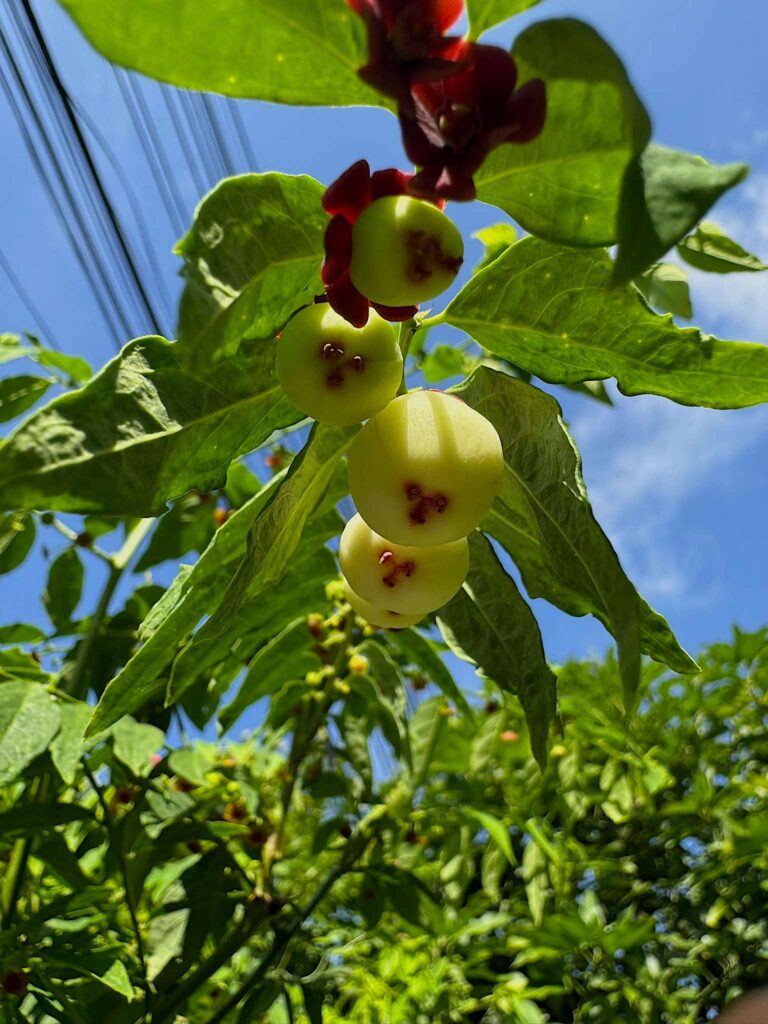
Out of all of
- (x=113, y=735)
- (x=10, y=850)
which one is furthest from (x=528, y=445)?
(x=10, y=850)

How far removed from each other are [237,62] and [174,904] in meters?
1.08

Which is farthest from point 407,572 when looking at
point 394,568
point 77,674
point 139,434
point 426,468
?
point 77,674

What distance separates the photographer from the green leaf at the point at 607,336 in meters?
0.57

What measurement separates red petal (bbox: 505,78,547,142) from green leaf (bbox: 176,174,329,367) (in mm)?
137

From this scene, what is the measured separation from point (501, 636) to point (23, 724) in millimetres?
553

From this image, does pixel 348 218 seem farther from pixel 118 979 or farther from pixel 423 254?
pixel 118 979

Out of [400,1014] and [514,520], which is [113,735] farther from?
[400,1014]

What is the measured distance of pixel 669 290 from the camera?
37.5 inches

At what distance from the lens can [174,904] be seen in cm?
121

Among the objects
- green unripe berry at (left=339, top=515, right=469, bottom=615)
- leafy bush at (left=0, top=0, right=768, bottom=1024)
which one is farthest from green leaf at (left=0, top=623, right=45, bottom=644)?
green unripe berry at (left=339, top=515, right=469, bottom=615)

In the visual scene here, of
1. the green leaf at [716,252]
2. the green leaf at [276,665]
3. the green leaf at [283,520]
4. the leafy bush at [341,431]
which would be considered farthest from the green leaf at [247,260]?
the green leaf at [276,665]

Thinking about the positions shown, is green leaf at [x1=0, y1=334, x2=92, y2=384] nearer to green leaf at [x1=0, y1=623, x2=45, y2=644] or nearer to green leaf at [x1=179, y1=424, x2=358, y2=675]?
green leaf at [x1=0, y1=623, x2=45, y2=644]

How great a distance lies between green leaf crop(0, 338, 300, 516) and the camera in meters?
0.45

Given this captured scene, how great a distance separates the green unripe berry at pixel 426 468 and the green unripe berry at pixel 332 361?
3 cm
